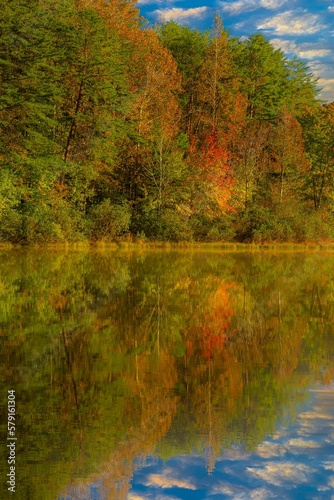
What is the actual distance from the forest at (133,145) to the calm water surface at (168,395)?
932 inches

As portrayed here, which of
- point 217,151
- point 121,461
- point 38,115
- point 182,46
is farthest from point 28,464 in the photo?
point 182,46

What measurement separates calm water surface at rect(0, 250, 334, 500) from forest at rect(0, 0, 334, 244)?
77.7ft

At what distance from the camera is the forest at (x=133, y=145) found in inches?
1549

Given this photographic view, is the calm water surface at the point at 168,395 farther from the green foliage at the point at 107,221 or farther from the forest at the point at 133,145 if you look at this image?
the green foliage at the point at 107,221

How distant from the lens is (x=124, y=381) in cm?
862

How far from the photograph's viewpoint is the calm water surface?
561 cm

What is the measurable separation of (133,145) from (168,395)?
4176 cm

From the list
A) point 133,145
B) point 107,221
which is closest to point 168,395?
point 107,221

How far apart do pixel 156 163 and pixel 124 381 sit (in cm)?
3875

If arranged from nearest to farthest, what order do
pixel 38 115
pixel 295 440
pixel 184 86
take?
pixel 295 440
pixel 38 115
pixel 184 86

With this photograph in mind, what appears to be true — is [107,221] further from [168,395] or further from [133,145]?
[168,395]

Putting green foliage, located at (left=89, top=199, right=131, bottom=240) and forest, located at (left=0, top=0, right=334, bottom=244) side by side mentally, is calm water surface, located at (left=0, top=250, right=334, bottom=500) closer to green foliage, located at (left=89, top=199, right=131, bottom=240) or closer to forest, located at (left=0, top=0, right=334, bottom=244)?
forest, located at (left=0, top=0, right=334, bottom=244)

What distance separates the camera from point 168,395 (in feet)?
26.0

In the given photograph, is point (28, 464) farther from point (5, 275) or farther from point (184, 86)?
point (184, 86)
